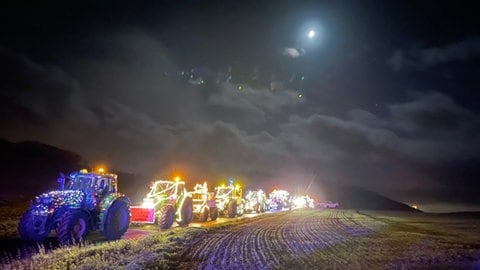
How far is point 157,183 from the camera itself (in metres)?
22.8

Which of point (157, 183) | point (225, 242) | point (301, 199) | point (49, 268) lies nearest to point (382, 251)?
point (225, 242)

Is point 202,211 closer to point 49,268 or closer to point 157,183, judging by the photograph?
point 157,183

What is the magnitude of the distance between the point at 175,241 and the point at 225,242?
190cm

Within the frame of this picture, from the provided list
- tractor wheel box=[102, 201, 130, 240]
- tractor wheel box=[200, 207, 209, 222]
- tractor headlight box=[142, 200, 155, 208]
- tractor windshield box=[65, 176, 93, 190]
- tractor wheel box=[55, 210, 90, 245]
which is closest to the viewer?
tractor wheel box=[55, 210, 90, 245]

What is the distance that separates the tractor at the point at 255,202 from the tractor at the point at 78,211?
72.7 ft

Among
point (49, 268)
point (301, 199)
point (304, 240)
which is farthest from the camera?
point (301, 199)

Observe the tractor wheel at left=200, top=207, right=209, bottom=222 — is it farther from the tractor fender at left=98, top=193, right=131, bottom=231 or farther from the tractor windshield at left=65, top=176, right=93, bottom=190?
the tractor windshield at left=65, top=176, right=93, bottom=190

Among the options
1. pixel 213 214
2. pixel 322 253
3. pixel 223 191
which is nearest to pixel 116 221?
pixel 322 253

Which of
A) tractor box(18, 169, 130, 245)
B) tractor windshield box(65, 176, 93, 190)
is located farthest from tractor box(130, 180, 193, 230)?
tractor windshield box(65, 176, 93, 190)

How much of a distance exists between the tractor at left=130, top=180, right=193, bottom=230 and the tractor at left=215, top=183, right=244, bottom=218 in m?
8.11

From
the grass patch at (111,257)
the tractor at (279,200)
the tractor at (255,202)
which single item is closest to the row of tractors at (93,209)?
the grass patch at (111,257)

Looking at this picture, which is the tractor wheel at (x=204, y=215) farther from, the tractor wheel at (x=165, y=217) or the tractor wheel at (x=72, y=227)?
the tractor wheel at (x=72, y=227)

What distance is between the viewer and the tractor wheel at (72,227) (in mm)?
12648

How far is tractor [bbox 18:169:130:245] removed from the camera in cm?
1298
